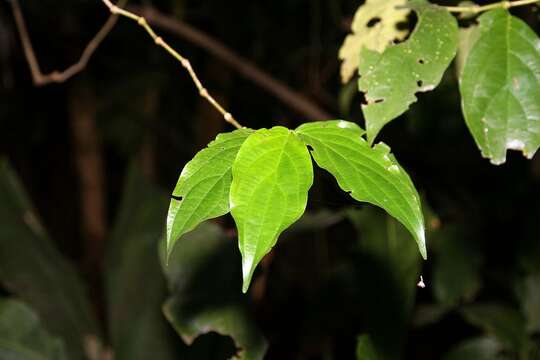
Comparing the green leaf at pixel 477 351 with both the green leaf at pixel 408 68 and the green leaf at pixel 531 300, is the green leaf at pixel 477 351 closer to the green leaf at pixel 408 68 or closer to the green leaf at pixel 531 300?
the green leaf at pixel 531 300

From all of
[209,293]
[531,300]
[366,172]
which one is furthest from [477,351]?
[366,172]

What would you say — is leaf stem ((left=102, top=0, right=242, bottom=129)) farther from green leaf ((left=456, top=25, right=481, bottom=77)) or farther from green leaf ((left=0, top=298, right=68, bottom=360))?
green leaf ((left=0, top=298, right=68, bottom=360))

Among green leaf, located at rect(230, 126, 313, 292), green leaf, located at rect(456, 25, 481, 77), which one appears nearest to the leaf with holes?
green leaf, located at rect(456, 25, 481, 77)

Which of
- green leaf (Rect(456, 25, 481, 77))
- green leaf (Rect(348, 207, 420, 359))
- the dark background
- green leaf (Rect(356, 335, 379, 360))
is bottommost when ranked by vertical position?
the dark background

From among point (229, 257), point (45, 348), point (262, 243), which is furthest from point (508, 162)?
point (262, 243)

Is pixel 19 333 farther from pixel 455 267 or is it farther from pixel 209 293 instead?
pixel 455 267

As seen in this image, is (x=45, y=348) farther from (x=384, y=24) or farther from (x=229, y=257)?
(x=384, y=24)

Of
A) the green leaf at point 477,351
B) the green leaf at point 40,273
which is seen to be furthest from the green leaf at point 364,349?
the green leaf at point 40,273
